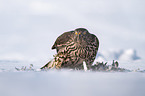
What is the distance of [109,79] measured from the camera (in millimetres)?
6152

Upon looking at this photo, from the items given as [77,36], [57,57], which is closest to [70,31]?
[77,36]

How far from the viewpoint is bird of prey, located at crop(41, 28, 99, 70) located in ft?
28.0

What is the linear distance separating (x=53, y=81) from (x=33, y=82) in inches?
19.7

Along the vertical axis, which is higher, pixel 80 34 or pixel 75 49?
pixel 80 34

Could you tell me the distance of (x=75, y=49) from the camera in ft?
28.1

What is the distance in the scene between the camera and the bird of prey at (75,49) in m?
8.55

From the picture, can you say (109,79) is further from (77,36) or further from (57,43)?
(57,43)

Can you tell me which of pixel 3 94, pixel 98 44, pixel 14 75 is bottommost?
pixel 3 94

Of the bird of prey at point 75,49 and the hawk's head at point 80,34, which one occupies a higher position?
the hawk's head at point 80,34

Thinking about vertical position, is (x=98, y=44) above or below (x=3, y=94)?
above

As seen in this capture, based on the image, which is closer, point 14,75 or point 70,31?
point 14,75

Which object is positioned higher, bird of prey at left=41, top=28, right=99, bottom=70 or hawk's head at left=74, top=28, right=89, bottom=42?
hawk's head at left=74, top=28, right=89, bottom=42

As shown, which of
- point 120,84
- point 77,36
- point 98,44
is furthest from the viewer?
point 98,44

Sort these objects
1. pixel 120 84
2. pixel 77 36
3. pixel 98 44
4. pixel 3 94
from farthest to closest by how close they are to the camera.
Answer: pixel 98 44
pixel 77 36
pixel 120 84
pixel 3 94
